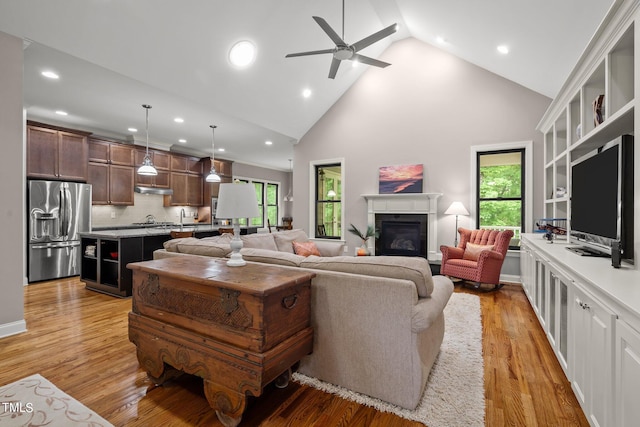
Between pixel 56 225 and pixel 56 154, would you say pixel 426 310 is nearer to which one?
pixel 56 225

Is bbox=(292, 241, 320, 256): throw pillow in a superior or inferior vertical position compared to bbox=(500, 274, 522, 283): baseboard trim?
superior

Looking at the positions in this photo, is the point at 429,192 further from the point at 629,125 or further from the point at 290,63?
the point at 629,125

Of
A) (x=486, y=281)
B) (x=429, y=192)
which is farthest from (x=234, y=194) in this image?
(x=429, y=192)

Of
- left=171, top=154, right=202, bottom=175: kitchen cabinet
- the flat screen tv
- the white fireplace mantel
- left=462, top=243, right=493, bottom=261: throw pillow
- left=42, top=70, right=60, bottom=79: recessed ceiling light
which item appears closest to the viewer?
the flat screen tv

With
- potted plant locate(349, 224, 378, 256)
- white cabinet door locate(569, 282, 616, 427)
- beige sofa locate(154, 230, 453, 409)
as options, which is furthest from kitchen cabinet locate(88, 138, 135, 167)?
white cabinet door locate(569, 282, 616, 427)

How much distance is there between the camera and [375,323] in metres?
1.82

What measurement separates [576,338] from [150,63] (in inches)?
178

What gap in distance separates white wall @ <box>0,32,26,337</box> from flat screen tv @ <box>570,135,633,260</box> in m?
4.57

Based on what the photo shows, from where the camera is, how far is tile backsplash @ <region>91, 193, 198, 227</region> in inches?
252

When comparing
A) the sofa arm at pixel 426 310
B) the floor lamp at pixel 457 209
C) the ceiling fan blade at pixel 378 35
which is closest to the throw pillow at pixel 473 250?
the floor lamp at pixel 457 209

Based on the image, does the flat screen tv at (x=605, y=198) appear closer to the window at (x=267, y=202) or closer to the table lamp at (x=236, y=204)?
the table lamp at (x=236, y=204)

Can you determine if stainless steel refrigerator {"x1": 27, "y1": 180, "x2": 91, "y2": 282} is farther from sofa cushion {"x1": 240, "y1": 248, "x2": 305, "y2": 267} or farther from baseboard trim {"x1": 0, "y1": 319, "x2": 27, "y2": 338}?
sofa cushion {"x1": 240, "y1": 248, "x2": 305, "y2": 267}

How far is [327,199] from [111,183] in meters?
4.33

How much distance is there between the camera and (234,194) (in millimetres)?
2043
